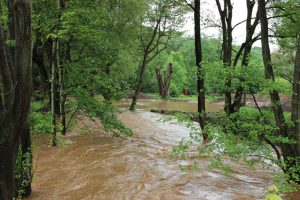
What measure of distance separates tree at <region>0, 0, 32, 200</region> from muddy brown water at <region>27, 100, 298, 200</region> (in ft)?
7.95

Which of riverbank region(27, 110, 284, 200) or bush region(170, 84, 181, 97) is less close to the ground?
bush region(170, 84, 181, 97)

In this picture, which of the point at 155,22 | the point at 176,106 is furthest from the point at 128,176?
the point at 176,106

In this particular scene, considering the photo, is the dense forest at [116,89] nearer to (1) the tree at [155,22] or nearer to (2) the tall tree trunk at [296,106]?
(2) the tall tree trunk at [296,106]

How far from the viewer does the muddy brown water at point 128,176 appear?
7.21m

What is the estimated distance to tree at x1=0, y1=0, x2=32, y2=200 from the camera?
167 inches

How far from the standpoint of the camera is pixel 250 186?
7988mm

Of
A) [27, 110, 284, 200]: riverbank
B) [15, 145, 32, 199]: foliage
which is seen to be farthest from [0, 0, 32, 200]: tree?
[27, 110, 284, 200]: riverbank

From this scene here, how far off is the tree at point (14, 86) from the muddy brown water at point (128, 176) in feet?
7.95

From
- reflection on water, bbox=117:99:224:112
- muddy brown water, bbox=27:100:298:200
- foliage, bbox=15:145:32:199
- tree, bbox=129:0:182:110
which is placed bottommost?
muddy brown water, bbox=27:100:298:200

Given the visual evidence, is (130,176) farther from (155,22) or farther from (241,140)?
(155,22)

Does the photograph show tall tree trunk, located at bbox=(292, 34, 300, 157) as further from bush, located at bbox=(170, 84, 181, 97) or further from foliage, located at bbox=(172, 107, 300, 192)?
bush, located at bbox=(170, 84, 181, 97)

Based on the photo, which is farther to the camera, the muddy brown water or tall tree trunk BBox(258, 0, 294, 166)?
tall tree trunk BBox(258, 0, 294, 166)

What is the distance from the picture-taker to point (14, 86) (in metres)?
4.25

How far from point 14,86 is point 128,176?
494 centimetres
